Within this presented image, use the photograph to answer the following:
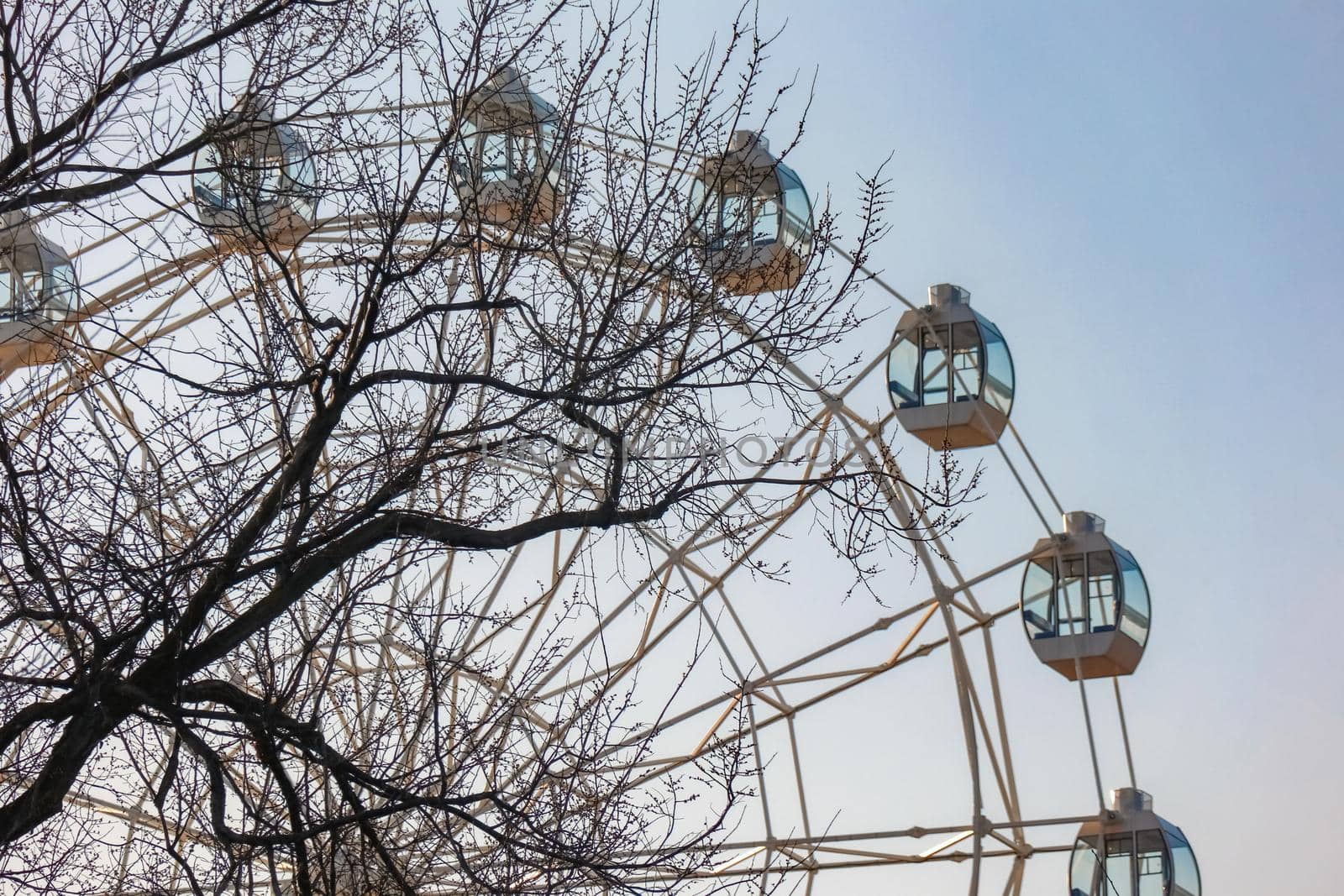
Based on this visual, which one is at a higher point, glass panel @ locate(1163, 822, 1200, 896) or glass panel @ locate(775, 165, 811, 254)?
glass panel @ locate(775, 165, 811, 254)

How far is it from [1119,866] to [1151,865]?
32 cm

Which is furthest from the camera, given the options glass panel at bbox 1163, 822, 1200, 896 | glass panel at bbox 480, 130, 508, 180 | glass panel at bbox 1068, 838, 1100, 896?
glass panel at bbox 1163, 822, 1200, 896

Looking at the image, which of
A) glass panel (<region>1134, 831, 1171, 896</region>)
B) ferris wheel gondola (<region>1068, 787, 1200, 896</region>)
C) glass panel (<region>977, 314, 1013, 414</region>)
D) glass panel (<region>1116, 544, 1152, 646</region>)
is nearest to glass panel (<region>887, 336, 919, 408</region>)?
glass panel (<region>977, 314, 1013, 414</region>)

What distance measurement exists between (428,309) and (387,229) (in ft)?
3.03

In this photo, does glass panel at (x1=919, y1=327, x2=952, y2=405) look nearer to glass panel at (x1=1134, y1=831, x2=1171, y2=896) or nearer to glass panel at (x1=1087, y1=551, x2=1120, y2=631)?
glass panel at (x1=1087, y1=551, x2=1120, y2=631)

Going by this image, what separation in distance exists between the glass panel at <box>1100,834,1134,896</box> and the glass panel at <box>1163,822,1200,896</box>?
1.47ft

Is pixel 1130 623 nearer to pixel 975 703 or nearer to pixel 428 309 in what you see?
pixel 975 703

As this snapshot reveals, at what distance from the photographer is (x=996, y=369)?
19.9m

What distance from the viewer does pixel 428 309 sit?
7.12m

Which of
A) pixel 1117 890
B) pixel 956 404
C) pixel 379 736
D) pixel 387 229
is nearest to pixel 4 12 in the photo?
pixel 387 229

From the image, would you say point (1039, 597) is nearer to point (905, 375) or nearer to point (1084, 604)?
point (1084, 604)

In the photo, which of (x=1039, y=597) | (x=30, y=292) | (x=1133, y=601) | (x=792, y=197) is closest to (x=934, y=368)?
(x=792, y=197)

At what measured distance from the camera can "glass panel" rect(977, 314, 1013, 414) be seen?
1978cm

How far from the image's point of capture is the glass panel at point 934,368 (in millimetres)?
19812
